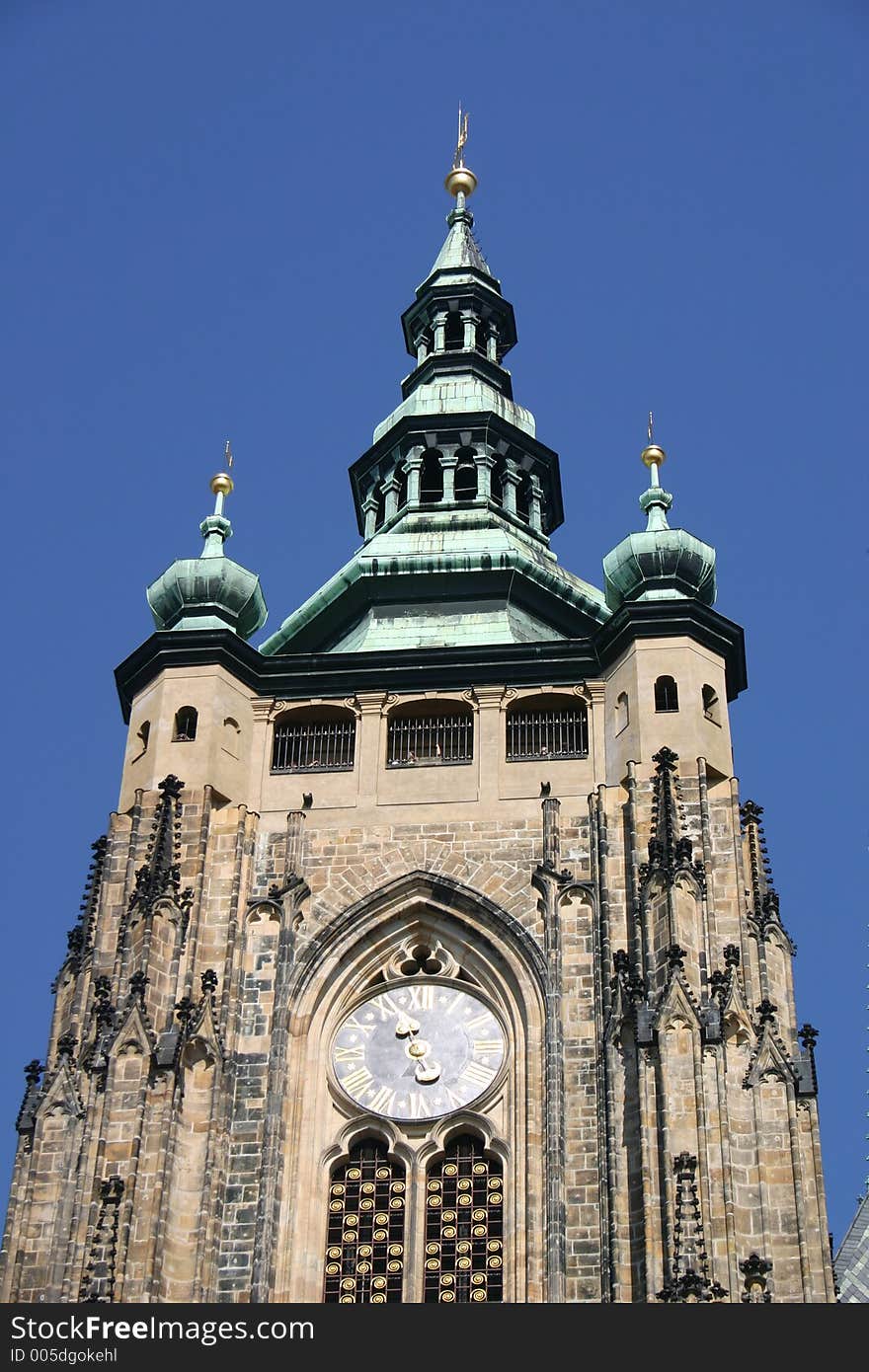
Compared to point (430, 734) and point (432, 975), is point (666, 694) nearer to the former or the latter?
point (430, 734)

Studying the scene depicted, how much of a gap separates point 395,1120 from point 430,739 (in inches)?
199

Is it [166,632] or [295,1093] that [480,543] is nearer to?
[166,632]

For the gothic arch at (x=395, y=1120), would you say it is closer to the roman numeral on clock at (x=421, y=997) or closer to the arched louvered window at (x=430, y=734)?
the roman numeral on clock at (x=421, y=997)

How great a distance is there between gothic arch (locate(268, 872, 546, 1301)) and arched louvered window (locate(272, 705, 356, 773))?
2237mm

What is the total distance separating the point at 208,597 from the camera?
37188 mm

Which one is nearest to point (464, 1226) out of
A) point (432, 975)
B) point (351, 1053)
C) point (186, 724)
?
point (351, 1053)

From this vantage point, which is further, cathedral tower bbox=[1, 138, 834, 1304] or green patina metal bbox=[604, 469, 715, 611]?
green patina metal bbox=[604, 469, 715, 611]

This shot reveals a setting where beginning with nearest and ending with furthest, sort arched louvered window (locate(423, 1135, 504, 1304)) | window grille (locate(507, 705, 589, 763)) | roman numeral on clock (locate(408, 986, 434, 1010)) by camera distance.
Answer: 1. arched louvered window (locate(423, 1135, 504, 1304))
2. roman numeral on clock (locate(408, 986, 434, 1010))
3. window grille (locate(507, 705, 589, 763))

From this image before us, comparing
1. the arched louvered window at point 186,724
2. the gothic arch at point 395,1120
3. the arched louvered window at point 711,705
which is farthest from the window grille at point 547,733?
the arched louvered window at point 186,724

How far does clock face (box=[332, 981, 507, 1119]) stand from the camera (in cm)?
3266

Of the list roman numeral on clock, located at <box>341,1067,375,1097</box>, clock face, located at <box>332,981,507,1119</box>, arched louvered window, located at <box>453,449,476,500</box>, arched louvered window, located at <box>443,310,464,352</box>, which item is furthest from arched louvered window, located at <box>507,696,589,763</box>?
arched louvered window, located at <box>443,310,464,352</box>

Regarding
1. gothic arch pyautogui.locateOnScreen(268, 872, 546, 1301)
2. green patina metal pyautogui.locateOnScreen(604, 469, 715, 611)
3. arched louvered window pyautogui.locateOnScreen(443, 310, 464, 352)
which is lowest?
gothic arch pyautogui.locateOnScreen(268, 872, 546, 1301)

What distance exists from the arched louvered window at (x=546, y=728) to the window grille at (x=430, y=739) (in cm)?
50

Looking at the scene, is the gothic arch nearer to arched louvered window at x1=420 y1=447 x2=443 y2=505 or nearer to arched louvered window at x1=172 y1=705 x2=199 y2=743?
arched louvered window at x1=172 y1=705 x2=199 y2=743
